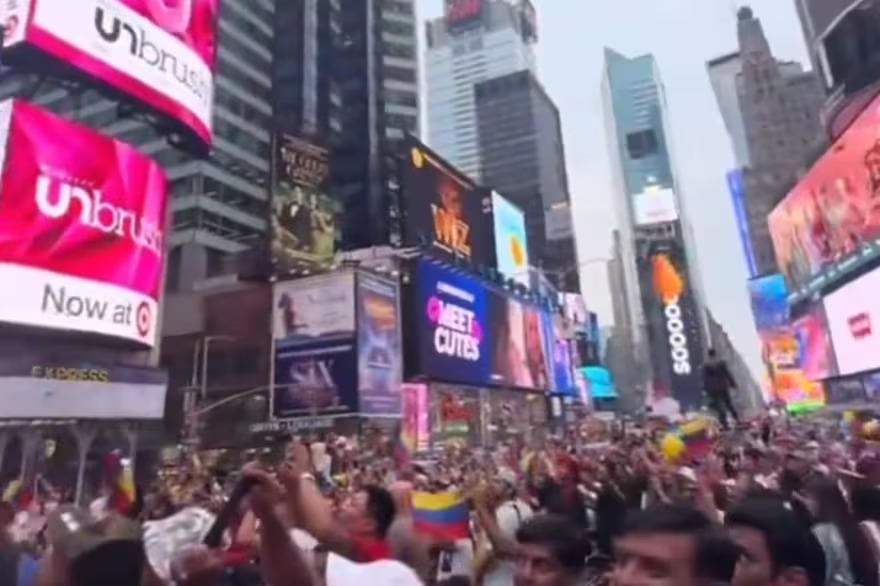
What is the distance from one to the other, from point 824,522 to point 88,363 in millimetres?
22534

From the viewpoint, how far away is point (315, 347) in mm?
33000

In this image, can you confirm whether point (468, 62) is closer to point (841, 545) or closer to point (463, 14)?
point (463, 14)

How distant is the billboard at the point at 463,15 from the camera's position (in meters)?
179

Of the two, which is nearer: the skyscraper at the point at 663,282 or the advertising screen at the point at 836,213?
the advertising screen at the point at 836,213

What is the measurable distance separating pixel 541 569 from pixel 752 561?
0.81 m

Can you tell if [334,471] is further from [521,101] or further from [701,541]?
[521,101]

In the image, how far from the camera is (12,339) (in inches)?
821

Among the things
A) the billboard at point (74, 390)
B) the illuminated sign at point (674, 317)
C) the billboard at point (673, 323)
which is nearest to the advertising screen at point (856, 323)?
the billboard at point (74, 390)

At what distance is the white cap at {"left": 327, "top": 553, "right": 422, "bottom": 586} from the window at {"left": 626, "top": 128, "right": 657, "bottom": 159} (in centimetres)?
20027

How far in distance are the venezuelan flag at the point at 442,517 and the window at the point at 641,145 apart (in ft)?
645

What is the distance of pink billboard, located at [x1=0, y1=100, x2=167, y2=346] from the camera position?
18.5 meters

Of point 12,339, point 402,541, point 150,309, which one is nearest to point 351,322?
point 150,309

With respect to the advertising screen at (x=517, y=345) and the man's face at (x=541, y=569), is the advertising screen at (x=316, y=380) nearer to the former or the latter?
the advertising screen at (x=517, y=345)

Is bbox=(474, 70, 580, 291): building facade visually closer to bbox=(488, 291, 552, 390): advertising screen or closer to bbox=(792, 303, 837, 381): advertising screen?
bbox=(488, 291, 552, 390): advertising screen
